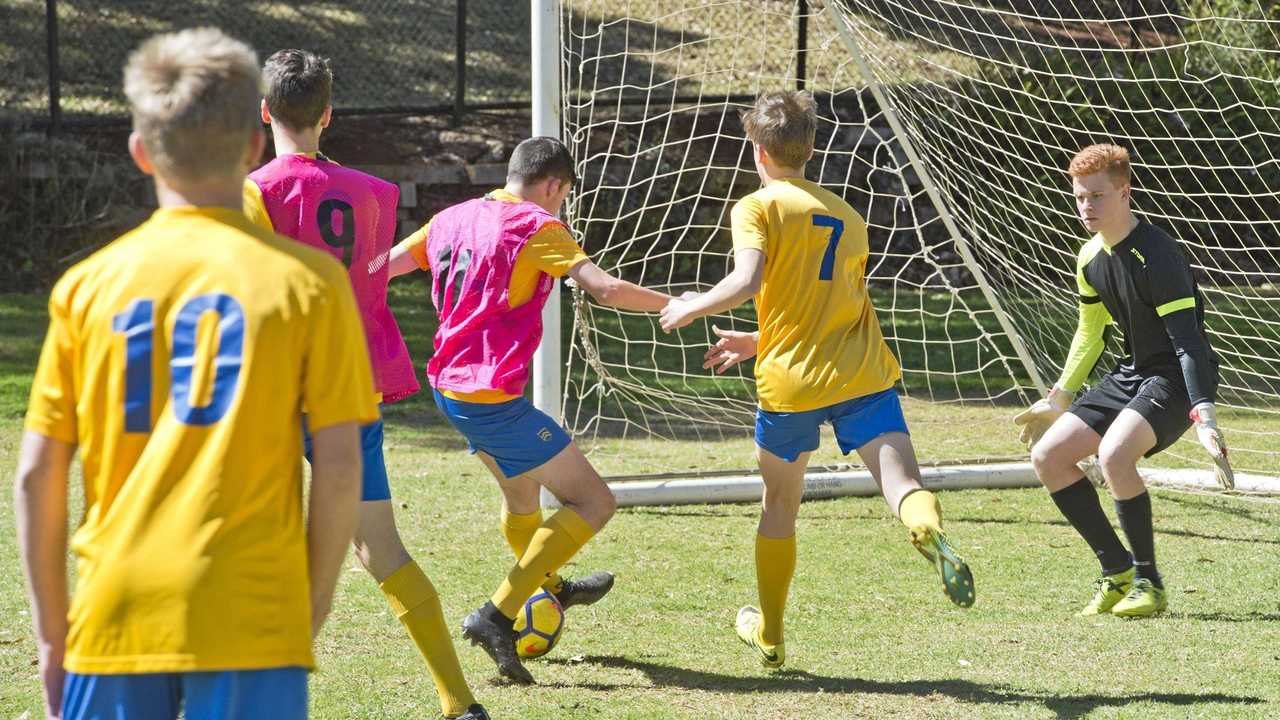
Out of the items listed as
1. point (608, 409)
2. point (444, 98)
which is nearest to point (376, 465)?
point (608, 409)

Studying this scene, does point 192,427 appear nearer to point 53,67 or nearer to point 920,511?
point 920,511

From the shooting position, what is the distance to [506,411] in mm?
4156

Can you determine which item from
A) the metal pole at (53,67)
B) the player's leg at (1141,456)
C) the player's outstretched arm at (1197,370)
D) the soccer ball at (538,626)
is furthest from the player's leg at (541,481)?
the metal pole at (53,67)

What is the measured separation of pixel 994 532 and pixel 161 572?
4751mm

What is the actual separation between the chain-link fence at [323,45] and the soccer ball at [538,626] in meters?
10.8

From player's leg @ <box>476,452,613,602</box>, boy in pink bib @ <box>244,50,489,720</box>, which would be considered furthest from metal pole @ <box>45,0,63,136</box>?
boy in pink bib @ <box>244,50,489,720</box>

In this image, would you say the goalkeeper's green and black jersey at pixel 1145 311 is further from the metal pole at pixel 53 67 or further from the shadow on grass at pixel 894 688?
the metal pole at pixel 53 67

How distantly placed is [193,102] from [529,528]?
2888 mm

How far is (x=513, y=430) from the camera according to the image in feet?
13.7

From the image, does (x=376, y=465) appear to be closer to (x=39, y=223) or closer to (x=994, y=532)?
(x=994, y=532)

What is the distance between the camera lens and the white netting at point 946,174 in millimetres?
7816

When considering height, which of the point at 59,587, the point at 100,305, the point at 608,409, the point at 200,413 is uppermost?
the point at 100,305

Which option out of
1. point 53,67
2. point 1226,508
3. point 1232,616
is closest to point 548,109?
point 1232,616

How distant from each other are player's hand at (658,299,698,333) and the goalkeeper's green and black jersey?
5.82 feet
